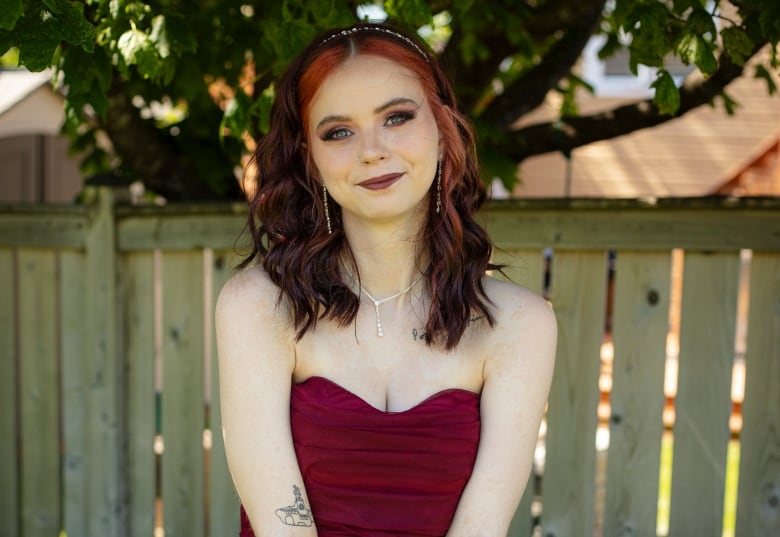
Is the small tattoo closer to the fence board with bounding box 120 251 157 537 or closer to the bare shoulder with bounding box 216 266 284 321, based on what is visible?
the bare shoulder with bounding box 216 266 284 321

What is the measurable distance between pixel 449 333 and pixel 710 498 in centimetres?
133

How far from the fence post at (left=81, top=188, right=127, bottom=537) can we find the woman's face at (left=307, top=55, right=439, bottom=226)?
64.8 inches

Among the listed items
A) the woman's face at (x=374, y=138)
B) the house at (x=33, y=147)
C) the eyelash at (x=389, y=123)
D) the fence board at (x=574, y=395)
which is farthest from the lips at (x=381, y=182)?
the house at (x=33, y=147)

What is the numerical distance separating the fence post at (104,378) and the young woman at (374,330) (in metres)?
1.38

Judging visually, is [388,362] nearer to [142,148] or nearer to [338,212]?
[338,212]

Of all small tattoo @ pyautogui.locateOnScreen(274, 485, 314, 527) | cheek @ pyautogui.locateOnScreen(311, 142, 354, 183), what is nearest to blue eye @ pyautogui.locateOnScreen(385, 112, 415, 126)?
cheek @ pyautogui.locateOnScreen(311, 142, 354, 183)

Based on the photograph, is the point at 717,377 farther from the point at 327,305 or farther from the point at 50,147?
the point at 50,147

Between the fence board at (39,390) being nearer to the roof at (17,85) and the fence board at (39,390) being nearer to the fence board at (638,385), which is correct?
the roof at (17,85)

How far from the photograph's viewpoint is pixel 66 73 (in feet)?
7.45

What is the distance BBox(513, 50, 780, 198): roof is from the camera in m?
9.36

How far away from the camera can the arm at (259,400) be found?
1997mm

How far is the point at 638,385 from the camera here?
2908 millimetres

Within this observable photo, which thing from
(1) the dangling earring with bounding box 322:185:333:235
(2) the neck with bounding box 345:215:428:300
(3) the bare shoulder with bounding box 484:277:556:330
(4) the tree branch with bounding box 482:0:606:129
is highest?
(4) the tree branch with bounding box 482:0:606:129

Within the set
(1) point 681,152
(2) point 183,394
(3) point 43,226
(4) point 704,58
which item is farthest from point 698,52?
(1) point 681,152
